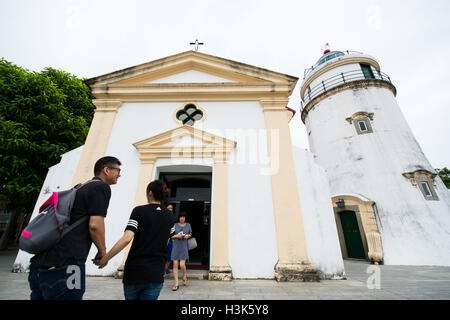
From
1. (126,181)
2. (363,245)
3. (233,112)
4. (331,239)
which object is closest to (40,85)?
(126,181)

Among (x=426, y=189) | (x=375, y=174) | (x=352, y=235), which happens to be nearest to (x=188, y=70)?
(x=375, y=174)

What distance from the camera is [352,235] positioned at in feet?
35.0

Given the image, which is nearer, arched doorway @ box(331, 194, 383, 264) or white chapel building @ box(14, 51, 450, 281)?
white chapel building @ box(14, 51, 450, 281)

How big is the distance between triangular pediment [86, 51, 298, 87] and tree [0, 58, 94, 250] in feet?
10.5

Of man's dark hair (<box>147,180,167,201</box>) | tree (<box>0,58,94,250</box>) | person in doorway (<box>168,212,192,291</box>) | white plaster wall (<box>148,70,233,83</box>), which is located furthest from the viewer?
tree (<box>0,58,94,250</box>)

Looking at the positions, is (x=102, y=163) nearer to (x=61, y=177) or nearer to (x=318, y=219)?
(x=318, y=219)

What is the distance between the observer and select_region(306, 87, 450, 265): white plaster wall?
30.7 ft

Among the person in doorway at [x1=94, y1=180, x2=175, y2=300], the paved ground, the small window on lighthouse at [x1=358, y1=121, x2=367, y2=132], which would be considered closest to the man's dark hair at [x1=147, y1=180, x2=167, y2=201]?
the person in doorway at [x1=94, y1=180, x2=175, y2=300]

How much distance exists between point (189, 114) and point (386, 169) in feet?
36.7

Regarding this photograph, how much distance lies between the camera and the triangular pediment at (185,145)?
6.06 m

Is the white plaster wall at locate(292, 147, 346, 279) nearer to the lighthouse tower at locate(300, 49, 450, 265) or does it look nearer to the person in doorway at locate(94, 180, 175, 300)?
the person in doorway at locate(94, 180, 175, 300)

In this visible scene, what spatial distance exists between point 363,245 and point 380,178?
3.77 m
